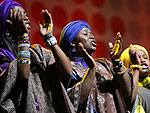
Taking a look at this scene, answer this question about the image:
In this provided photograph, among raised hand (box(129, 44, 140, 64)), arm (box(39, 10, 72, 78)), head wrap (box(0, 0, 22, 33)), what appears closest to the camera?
arm (box(39, 10, 72, 78))

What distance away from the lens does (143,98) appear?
10.7ft

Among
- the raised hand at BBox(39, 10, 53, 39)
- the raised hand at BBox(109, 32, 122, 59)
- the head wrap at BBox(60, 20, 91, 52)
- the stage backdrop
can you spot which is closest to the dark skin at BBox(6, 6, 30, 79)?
the raised hand at BBox(39, 10, 53, 39)

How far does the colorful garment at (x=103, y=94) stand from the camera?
8.79 ft

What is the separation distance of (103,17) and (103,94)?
5.64 ft

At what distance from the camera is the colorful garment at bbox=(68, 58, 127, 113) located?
2680 millimetres

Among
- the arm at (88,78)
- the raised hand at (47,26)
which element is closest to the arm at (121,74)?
the arm at (88,78)

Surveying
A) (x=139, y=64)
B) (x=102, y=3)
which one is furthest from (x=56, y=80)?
(x=102, y=3)

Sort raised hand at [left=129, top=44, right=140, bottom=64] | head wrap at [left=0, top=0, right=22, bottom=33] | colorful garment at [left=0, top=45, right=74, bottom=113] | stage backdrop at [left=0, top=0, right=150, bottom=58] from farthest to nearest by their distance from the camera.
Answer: stage backdrop at [left=0, top=0, right=150, bottom=58], raised hand at [left=129, top=44, right=140, bottom=64], head wrap at [left=0, top=0, right=22, bottom=33], colorful garment at [left=0, top=45, right=74, bottom=113]

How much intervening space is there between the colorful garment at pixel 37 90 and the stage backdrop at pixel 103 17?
3.78ft

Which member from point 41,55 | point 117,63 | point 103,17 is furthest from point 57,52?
point 103,17

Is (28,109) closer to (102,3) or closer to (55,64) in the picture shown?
(55,64)

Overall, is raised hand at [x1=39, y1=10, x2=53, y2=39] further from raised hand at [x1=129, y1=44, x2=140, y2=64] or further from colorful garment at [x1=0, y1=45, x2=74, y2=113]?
raised hand at [x1=129, y1=44, x2=140, y2=64]

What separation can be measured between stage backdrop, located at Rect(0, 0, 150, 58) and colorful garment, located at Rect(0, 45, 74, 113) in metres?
1.15

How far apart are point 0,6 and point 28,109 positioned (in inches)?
32.1
